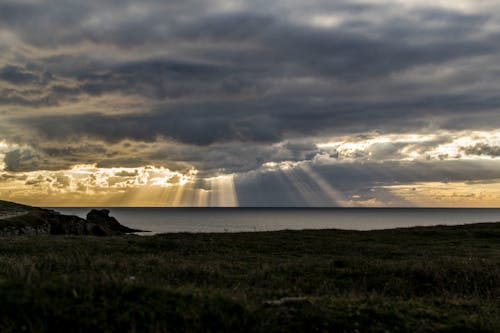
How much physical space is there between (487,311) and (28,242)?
1005 inches

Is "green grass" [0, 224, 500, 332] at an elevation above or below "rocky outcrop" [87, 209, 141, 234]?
above

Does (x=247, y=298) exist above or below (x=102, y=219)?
above

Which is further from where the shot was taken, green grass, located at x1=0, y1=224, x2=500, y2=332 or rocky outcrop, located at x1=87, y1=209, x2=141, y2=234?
rocky outcrop, located at x1=87, y1=209, x2=141, y2=234

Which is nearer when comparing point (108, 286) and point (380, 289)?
point (108, 286)

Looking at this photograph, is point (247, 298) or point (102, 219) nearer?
point (247, 298)

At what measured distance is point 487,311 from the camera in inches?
424

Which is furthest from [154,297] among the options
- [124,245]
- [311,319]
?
[124,245]

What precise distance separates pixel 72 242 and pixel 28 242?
2.58 m

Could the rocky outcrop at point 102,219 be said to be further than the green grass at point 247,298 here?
Yes

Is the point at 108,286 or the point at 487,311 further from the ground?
the point at 108,286

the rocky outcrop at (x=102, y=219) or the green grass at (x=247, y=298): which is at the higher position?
the green grass at (x=247, y=298)

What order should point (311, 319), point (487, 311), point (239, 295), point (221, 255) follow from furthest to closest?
point (221, 255) → point (487, 311) → point (239, 295) → point (311, 319)

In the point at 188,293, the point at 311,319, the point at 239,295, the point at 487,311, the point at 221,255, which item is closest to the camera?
the point at 311,319

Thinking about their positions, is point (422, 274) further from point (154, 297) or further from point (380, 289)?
point (154, 297)
